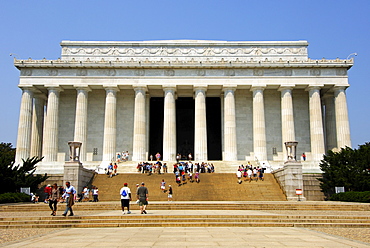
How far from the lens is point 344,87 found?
56.1m

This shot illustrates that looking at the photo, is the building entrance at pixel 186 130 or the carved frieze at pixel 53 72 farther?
A: the building entrance at pixel 186 130

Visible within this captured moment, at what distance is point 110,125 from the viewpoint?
55.8 meters

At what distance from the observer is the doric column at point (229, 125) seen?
5487cm

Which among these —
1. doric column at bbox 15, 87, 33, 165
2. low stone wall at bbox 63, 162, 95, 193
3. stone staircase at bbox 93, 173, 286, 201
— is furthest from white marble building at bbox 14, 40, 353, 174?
low stone wall at bbox 63, 162, 95, 193

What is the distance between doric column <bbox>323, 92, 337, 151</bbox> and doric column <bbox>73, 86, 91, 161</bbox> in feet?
117

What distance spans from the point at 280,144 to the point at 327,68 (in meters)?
12.9

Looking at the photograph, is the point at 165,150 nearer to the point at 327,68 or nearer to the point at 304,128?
the point at 304,128

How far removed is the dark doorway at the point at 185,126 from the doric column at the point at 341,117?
22903 millimetres

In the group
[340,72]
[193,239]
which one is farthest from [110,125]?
[193,239]

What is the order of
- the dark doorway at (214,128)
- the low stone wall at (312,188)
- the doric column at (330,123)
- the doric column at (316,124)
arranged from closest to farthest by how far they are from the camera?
the low stone wall at (312,188)
the doric column at (316,124)
the doric column at (330,123)
the dark doorway at (214,128)

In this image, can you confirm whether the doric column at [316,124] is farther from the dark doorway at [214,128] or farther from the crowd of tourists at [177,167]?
the crowd of tourists at [177,167]

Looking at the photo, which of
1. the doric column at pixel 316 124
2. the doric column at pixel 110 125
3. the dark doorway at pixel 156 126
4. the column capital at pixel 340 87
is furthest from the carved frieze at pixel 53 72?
the column capital at pixel 340 87

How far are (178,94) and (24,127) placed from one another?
22.9 metres

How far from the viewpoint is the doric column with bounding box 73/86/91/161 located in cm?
5541
